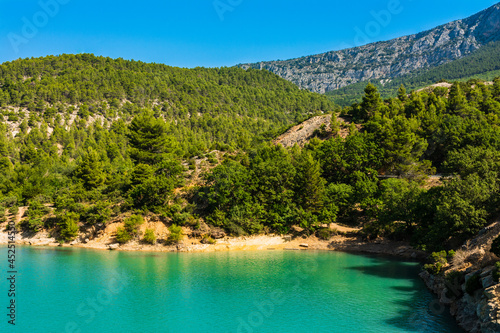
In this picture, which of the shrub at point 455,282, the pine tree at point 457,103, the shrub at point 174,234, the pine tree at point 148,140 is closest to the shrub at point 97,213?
the shrub at point 174,234

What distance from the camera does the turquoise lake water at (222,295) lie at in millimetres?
25266

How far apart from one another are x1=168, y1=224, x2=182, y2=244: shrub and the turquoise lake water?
6.46 metres

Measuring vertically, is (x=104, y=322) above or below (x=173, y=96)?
below

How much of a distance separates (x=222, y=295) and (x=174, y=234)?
2346 centimetres

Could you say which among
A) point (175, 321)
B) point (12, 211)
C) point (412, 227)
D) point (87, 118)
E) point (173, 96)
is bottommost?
point (175, 321)

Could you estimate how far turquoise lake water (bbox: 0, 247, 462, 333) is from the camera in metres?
25.3

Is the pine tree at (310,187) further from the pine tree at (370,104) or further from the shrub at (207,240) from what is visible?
the pine tree at (370,104)

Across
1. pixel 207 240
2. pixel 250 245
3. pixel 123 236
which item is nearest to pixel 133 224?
pixel 123 236

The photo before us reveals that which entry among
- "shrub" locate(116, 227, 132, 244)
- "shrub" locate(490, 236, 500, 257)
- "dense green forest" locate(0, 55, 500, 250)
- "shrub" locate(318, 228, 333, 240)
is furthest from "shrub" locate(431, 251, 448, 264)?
"shrub" locate(116, 227, 132, 244)

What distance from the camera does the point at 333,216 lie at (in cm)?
5400

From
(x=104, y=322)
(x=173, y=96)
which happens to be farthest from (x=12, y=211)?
(x=173, y=96)

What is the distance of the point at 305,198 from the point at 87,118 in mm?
103718

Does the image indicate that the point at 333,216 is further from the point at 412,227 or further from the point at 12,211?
the point at 12,211

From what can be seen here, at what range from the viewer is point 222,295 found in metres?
31.5
